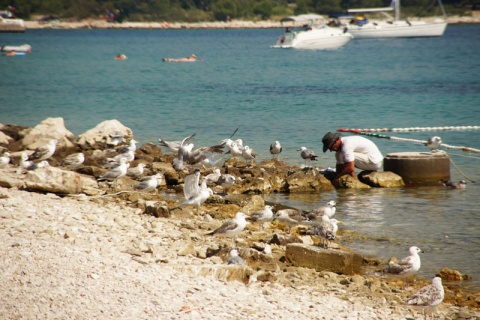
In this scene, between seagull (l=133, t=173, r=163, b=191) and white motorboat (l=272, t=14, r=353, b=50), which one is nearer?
seagull (l=133, t=173, r=163, b=191)

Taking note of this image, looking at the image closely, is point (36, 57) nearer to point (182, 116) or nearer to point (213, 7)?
point (182, 116)

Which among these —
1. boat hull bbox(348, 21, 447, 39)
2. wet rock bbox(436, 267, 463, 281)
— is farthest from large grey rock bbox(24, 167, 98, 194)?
boat hull bbox(348, 21, 447, 39)

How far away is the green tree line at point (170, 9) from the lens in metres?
147

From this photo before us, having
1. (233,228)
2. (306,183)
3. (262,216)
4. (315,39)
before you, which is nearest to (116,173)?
(306,183)

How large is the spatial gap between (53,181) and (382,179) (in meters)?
6.94

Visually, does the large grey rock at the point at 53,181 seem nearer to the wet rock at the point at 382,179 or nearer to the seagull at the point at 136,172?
the seagull at the point at 136,172

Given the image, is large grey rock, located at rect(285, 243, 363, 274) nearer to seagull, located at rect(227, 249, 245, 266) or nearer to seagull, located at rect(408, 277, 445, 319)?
seagull, located at rect(227, 249, 245, 266)

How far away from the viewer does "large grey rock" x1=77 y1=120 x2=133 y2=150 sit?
19.9m

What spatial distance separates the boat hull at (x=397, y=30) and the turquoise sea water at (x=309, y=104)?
15274mm

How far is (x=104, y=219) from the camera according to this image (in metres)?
11.8

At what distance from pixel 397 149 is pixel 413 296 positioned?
1324cm

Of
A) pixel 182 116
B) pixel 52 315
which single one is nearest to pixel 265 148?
pixel 182 116

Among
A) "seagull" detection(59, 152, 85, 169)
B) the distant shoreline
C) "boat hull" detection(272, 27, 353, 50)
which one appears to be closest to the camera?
"seagull" detection(59, 152, 85, 169)

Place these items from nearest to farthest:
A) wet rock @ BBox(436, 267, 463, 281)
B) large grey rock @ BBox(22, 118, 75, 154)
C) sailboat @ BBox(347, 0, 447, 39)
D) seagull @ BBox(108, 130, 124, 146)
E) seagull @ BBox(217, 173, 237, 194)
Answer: wet rock @ BBox(436, 267, 463, 281) < seagull @ BBox(217, 173, 237, 194) < large grey rock @ BBox(22, 118, 75, 154) < seagull @ BBox(108, 130, 124, 146) < sailboat @ BBox(347, 0, 447, 39)
